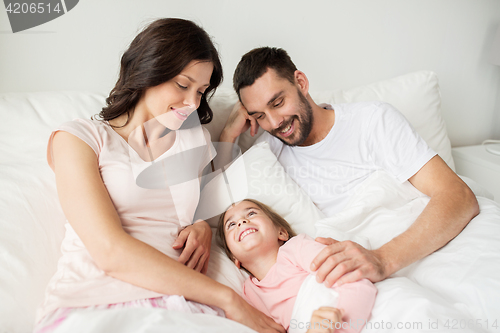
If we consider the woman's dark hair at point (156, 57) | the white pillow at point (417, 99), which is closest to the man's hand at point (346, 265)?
the woman's dark hair at point (156, 57)

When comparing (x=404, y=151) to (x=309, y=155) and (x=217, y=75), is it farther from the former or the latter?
(x=217, y=75)

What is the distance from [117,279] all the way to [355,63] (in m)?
1.76

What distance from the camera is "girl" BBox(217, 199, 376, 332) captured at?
83 cm

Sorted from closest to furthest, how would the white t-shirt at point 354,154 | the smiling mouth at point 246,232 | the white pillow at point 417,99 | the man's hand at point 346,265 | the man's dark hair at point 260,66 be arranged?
the man's hand at point 346,265 < the smiling mouth at point 246,232 < the white t-shirt at point 354,154 < the man's dark hair at point 260,66 < the white pillow at point 417,99

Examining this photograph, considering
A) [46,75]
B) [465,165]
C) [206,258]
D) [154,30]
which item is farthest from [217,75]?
[465,165]

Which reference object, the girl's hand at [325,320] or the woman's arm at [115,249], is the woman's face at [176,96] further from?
the girl's hand at [325,320]

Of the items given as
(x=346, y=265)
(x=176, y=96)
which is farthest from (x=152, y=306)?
(x=176, y=96)

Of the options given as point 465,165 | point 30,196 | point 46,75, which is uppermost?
point 46,75

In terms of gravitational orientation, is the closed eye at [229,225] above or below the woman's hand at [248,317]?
above

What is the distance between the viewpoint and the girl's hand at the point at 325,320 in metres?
0.78

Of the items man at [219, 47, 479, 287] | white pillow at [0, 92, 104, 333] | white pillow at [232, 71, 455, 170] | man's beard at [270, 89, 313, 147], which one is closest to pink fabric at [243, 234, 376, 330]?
man at [219, 47, 479, 287]

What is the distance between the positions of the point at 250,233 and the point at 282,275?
0.17 metres

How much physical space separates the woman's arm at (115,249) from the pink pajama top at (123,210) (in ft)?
0.14

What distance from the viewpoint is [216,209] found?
1.31 metres
